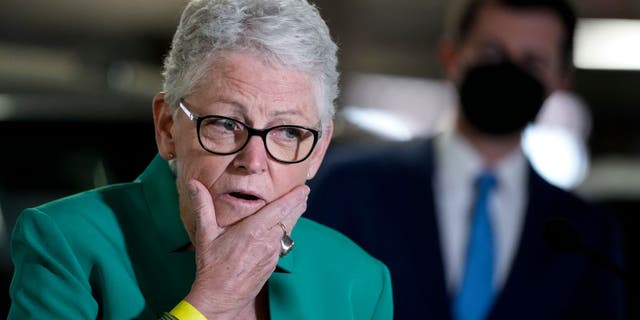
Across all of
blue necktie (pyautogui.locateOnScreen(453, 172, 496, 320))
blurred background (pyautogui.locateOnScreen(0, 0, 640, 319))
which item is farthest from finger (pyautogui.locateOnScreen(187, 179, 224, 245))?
blurred background (pyautogui.locateOnScreen(0, 0, 640, 319))

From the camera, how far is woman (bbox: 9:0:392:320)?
148 cm

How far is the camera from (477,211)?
248cm

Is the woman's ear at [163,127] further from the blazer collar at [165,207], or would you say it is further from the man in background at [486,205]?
the man in background at [486,205]

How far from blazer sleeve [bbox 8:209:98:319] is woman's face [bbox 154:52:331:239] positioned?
0.20 meters

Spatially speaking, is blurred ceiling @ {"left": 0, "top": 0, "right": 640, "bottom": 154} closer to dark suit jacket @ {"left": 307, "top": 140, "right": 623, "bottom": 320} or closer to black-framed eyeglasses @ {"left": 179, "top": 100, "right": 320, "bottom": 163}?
dark suit jacket @ {"left": 307, "top": 140, "right": 623, "bottom": 320}

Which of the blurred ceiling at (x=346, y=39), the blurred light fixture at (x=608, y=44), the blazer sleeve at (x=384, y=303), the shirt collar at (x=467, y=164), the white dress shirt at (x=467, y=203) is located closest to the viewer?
the blazer sleeve at (x=384, y=303)

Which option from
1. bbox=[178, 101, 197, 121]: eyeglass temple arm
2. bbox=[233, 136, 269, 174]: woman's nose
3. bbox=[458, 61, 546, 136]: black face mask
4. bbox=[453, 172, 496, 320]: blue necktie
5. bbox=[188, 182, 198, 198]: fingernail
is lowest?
bbox=[453, 172, 496, 320]: blue necktie

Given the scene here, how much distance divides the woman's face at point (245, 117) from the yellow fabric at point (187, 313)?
0.12 meters

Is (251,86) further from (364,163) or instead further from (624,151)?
(624,151)

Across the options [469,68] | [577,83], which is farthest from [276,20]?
[577,83]

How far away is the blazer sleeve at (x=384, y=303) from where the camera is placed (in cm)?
172

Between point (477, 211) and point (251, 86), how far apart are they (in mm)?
1107

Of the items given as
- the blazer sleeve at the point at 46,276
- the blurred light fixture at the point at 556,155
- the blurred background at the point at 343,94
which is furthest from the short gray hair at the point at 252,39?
the blurred light fixture at the point at 556,155

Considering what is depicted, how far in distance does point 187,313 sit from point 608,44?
36.5 feet
